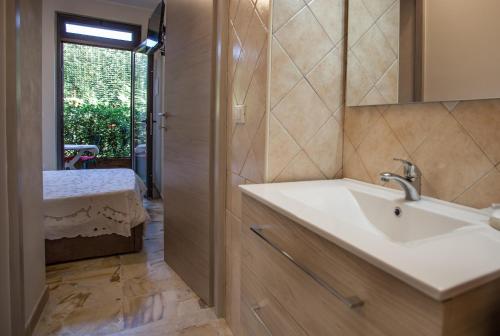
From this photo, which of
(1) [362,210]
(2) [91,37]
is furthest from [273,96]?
(2) [91,37]

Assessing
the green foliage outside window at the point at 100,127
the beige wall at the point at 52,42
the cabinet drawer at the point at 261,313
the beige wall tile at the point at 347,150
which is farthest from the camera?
the green foliage outside window at the point at 100,127

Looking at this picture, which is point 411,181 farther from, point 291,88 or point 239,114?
point 239,114

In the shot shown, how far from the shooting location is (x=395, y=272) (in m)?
0.48

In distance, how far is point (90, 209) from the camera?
2.38m

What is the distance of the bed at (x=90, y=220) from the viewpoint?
2.30 meters

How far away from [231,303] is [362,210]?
928 millimetres

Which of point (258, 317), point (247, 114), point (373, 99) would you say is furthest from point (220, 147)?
point (258, 317)

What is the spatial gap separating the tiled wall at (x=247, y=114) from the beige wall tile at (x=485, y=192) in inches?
26.0

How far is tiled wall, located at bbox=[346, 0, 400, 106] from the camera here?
1.17 metres

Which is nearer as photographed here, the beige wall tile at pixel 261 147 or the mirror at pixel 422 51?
the mirror at pixel 422 51

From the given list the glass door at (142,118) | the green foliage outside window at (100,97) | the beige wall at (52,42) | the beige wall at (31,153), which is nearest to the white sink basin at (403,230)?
the beige wall at (31,153)

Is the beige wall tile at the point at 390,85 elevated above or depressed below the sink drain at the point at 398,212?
above

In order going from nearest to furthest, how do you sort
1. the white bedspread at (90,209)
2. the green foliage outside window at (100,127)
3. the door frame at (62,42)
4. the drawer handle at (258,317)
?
the drawer handle at (258,317) < the white bedspread at (90,209) < the door frame at (62,42) < the green foliage outside window at (100,127)

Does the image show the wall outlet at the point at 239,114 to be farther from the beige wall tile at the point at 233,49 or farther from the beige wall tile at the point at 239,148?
the beige wall tile at the point at 233,49
